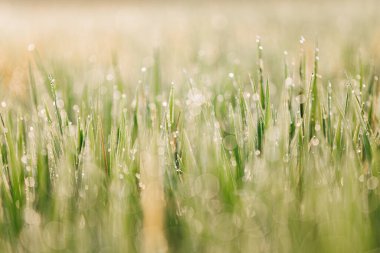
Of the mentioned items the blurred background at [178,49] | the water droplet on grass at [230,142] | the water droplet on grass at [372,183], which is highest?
the water droplet on grass at [230,142]

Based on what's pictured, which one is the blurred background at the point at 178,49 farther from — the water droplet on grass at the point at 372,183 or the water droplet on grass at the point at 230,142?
the water droplet on grass at the point at 372,183

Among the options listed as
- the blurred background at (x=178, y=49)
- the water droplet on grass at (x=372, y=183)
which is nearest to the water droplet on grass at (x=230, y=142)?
the water droplet on grass at (x=372, y=183)

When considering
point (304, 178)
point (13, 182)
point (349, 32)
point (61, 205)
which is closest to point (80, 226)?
point (61, 205)

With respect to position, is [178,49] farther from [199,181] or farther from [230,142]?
[199,181]

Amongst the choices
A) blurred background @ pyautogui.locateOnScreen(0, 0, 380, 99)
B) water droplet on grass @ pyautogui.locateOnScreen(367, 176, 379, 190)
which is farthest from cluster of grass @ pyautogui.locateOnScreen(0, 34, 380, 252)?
blurred background @ pyautogui.locateOnScreen(0, 0, 380, 99)

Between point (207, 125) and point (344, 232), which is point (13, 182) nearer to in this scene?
point (207, 125)

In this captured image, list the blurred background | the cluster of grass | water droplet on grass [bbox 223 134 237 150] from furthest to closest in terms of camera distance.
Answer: the blurred background < water droplet on grass [bbox 223 134 237 150] < the cluster of grass

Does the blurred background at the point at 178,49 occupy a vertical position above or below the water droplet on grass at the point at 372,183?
below

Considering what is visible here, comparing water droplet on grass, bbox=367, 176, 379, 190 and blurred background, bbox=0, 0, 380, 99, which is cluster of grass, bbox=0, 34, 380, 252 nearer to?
water droplet on grass, bbox=367, 176, 379, 190

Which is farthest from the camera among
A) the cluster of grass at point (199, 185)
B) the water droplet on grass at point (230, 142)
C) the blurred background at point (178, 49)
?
the blurred background at point (178, 49)
